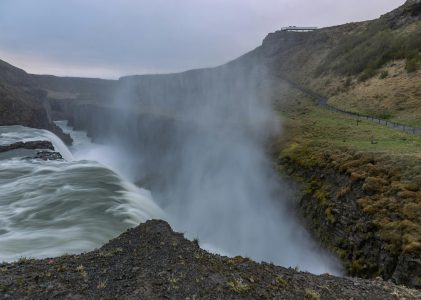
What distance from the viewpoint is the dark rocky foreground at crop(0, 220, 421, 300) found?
11008mm

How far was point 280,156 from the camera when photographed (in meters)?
41.1

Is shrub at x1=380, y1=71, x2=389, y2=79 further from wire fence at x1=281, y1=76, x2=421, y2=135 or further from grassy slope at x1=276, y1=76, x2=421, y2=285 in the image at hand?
grassy slope at x1=276, y1=76, x2=421, y2=285

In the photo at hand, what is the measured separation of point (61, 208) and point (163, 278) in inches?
793

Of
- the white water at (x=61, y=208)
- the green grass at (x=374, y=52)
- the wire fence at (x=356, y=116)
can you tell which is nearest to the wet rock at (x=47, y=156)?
the white water at (x=61, y=208)

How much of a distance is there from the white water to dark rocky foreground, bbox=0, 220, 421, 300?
7468 millimetres

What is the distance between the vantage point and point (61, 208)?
2892cm

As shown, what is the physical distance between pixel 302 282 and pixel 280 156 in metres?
28.8

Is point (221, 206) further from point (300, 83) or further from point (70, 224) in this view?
point (300, 83)

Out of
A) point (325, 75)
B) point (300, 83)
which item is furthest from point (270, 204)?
point (300, 83)

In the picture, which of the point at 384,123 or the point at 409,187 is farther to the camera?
the point at 384,123

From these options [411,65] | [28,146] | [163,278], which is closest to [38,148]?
[28,146]

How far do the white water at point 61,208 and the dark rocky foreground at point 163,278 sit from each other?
7.47 metres

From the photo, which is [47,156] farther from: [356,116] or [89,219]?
[356,116]

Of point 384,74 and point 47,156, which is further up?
point 384,74
